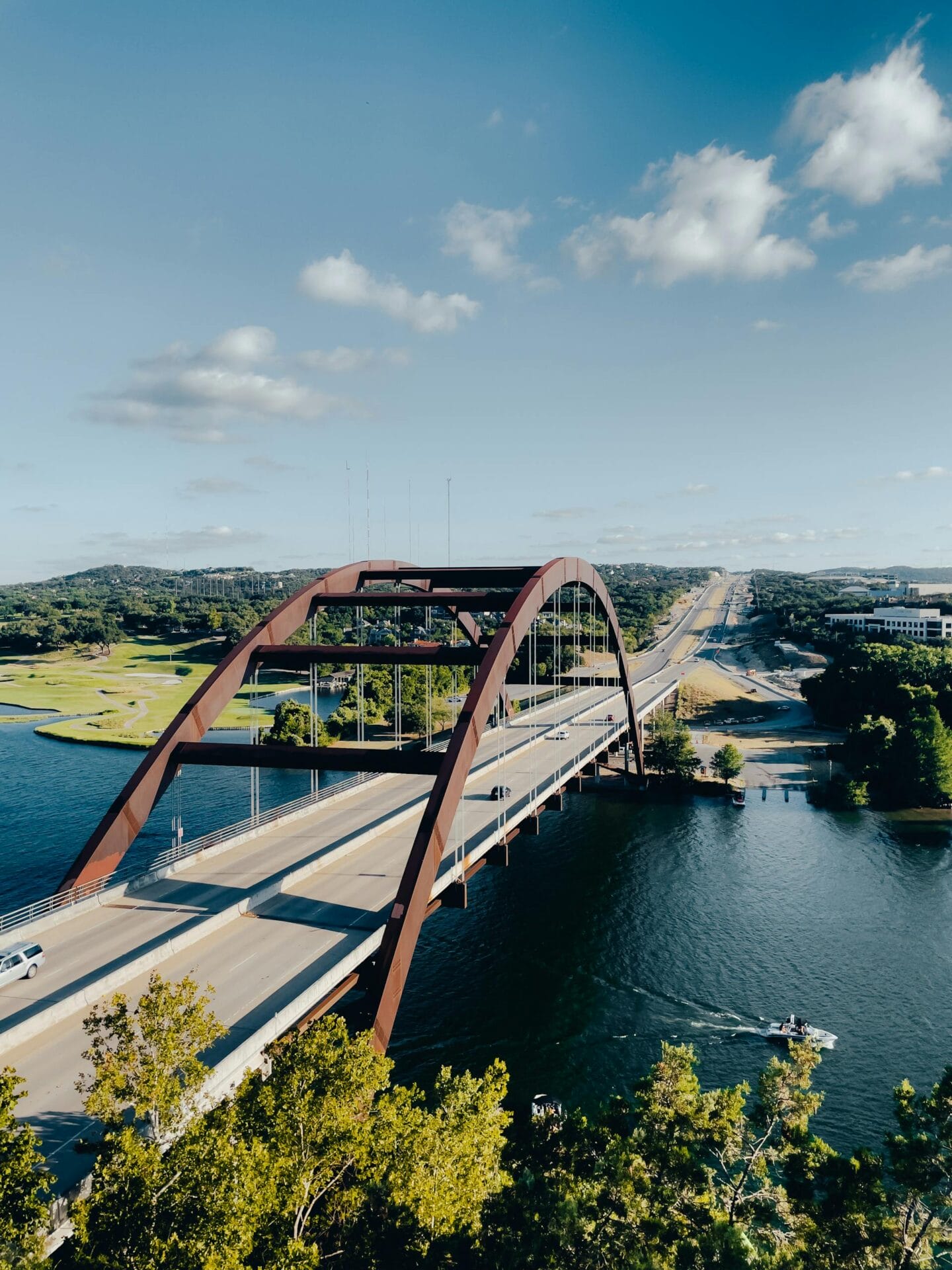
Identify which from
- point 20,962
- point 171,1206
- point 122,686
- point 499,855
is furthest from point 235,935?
point 122,686

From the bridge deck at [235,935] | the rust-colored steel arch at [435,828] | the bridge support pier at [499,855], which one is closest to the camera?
the bridge deck at [235,935]

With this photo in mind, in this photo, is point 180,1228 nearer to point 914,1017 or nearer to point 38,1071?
point 38,1071

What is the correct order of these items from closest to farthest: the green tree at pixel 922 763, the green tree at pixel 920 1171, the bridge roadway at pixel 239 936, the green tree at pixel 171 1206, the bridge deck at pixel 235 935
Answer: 1. the green tree at pixel 171 1206
2. the green tree at pixel 920 1171
3. the bridge roadway at pixel 239 936
4. the bridge deck at pixel 235 935
5. the green tree at pixel 922 763

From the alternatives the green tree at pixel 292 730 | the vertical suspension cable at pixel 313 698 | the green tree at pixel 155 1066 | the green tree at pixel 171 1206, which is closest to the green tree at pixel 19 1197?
the green tree at pixel 171 1206

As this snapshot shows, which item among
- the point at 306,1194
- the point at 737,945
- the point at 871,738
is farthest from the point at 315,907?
the point at 871,738

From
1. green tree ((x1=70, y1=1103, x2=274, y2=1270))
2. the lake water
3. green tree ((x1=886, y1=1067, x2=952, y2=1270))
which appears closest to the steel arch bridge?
the lake water

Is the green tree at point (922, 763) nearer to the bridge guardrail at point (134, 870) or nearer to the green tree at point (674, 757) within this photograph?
the green tree at point (674, 757)
